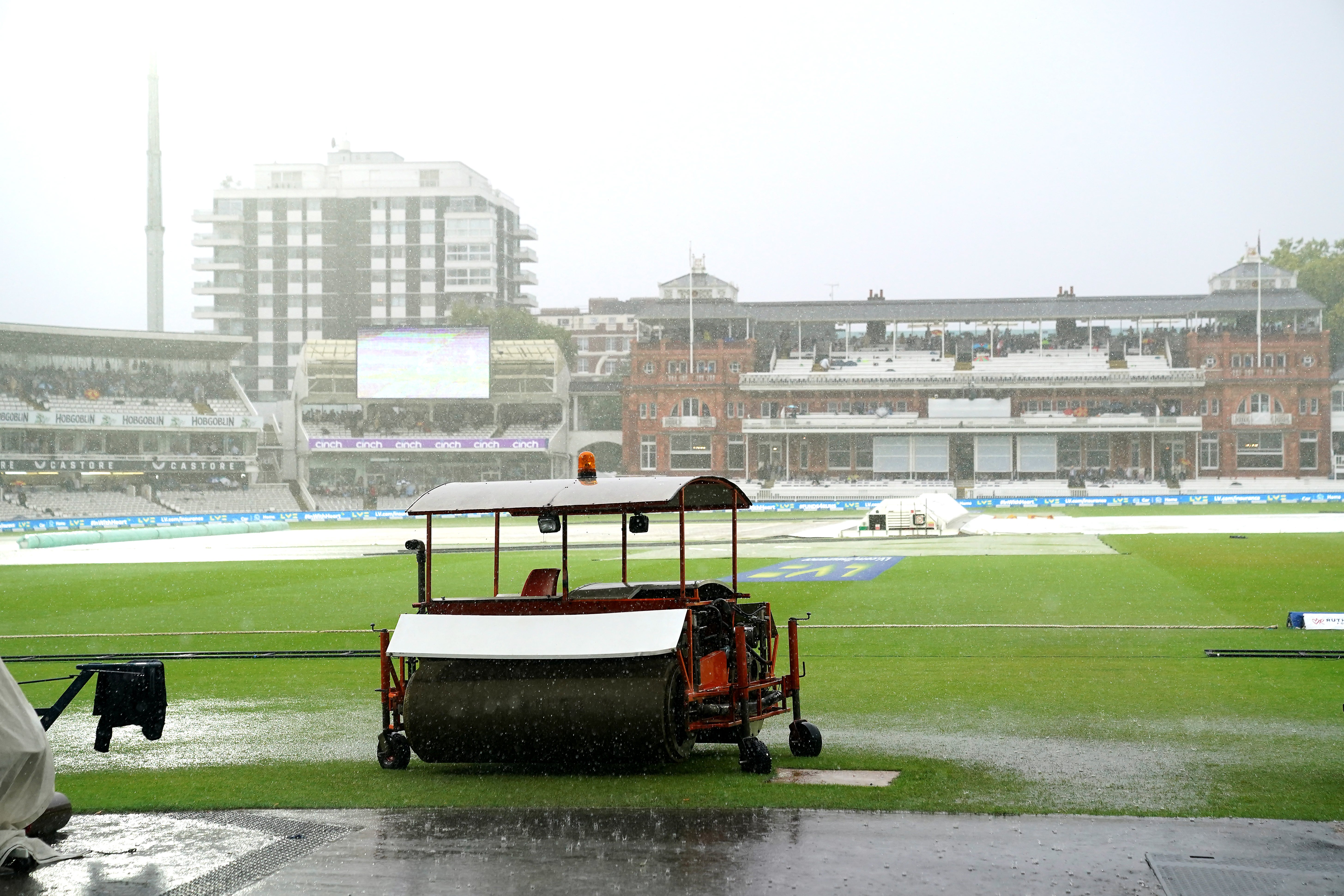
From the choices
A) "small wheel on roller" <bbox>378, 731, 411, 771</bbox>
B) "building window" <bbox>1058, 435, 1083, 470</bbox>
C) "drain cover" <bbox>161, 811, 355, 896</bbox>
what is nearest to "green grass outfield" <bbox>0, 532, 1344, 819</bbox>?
"small wheel on roller" <bbox>378, 731, 411, 771</bbox>

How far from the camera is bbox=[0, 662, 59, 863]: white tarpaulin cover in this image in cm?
797

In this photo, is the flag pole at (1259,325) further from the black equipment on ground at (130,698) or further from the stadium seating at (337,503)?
the black equipment on ground at (130,698)

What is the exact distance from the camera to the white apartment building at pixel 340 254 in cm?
13988

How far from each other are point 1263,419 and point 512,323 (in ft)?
210

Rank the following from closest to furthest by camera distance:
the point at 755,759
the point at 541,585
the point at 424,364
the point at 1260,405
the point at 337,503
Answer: the point at 755,759 < the point at 541,585 < the point at 337,503 < the point at 1260,405 < the point at 424,364

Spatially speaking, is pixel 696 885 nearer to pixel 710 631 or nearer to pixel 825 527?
pixel 710 631

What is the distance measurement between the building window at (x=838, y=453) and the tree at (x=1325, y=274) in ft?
134

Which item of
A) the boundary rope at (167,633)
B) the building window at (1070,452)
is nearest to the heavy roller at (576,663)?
the boundary rope at (167,633)

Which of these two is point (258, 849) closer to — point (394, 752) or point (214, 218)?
point (394, 752)

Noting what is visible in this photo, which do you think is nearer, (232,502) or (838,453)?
(232,502)

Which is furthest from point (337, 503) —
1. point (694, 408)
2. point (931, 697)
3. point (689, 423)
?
point (931, 697)

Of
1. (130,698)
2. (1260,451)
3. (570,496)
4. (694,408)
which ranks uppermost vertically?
(694,408)

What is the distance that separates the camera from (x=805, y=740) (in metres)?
11.4

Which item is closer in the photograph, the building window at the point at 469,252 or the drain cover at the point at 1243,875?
the drain cover at the point at 1243,875
